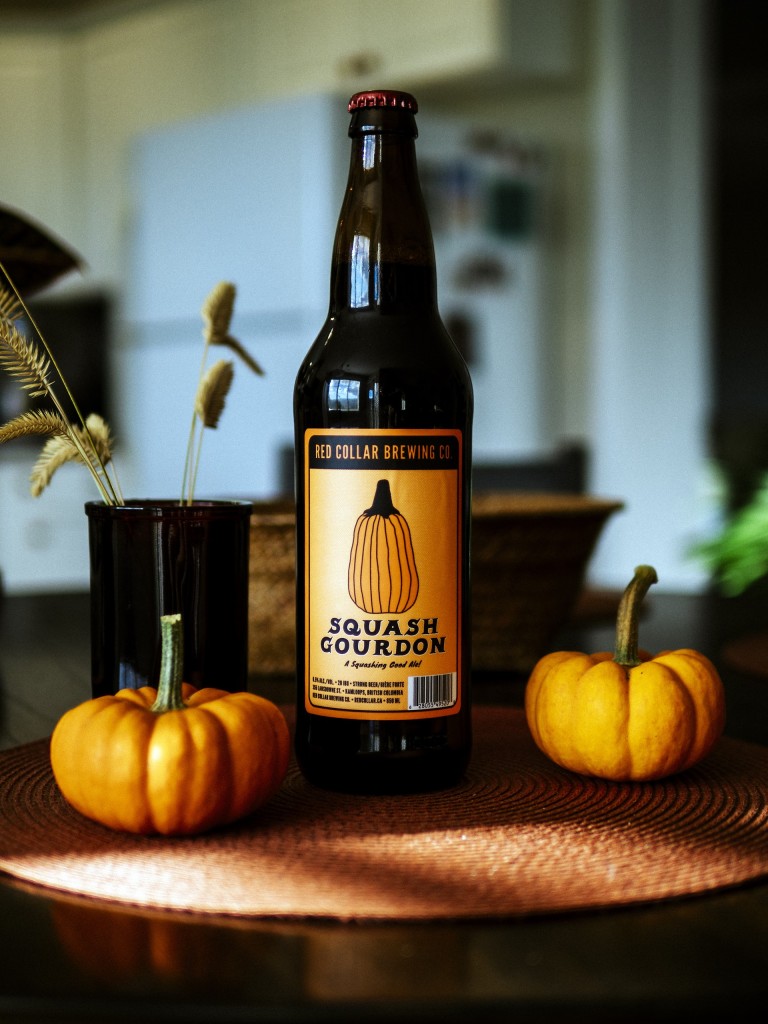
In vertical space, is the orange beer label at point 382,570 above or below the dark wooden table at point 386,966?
above

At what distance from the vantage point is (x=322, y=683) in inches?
25.1

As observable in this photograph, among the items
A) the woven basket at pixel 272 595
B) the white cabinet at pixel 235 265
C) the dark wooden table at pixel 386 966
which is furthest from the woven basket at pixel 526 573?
the white cabinet at pixel 235 265

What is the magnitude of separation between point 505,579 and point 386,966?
1.94 feet

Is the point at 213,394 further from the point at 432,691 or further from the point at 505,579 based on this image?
the point at 505,579

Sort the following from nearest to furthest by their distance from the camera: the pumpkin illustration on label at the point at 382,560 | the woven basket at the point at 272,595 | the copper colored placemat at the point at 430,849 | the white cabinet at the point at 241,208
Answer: the copper colored placemat at the point at 430,849, the pumpkin illustration on label at the point at 382,560, the woven basket at the point at 272,595, the white cabinet at the point at 241,208

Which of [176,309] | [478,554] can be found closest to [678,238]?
[176,309]

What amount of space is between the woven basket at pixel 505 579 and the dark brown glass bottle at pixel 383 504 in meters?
0.29

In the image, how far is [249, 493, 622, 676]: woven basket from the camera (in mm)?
958

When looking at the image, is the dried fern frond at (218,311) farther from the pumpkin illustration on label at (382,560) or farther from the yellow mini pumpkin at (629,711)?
the yellow mini pumpkin at (629,711)

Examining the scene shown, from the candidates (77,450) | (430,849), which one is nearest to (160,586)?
(77,450)

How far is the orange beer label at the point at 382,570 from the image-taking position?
Result: 0.62 meters

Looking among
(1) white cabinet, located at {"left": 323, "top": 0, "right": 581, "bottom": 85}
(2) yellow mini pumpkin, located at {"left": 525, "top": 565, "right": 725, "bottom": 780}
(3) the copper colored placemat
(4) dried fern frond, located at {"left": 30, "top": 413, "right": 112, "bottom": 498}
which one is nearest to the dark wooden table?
(3) the copper colored placemat

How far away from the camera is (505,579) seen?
987 mm

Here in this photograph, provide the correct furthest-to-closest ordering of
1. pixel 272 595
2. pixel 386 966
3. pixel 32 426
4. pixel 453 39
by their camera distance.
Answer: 1. pixel 453 39
2. pixel 272 595
3. pixel 32 426
4. pixel 386 966
